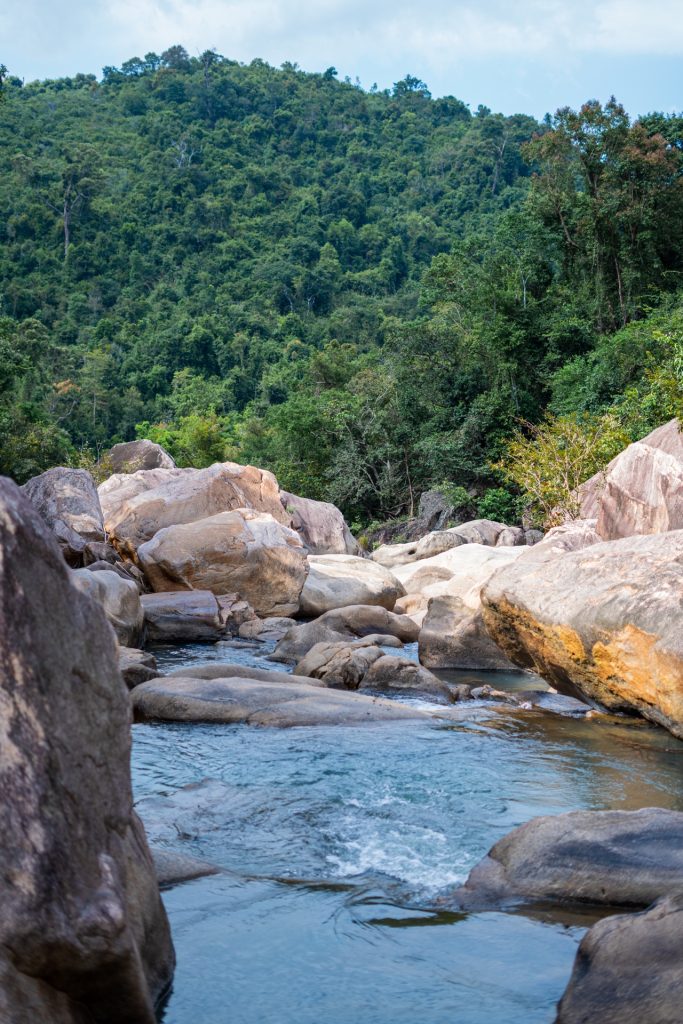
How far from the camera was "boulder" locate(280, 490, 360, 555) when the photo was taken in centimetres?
2814

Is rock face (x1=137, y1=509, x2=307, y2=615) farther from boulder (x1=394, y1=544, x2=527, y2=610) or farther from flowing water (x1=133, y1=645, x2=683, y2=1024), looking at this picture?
flowing water (x1=133, y1=645, x2=683, y2=1024)

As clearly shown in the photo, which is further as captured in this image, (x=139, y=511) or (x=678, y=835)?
(x=139, y=511)

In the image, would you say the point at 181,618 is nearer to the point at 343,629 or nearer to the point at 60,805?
the point at 343,629

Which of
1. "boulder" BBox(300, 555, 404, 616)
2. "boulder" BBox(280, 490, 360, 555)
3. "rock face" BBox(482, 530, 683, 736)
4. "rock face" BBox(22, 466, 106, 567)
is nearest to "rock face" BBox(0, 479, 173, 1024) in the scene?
"rock face" BBox(482, 530, 683, 736)

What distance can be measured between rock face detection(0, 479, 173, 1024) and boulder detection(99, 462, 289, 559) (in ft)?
55.3

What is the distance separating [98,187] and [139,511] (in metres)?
56.3

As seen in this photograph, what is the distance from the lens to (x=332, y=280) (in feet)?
222

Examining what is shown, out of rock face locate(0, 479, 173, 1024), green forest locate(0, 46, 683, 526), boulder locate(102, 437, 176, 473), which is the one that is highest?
green forest locate(0, 46, 683, 526)

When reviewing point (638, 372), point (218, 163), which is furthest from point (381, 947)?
point (218, 163)

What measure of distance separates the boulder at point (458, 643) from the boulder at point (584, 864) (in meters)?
8.40

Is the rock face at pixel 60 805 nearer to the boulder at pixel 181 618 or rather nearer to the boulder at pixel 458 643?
the boulder at pixel 458 643

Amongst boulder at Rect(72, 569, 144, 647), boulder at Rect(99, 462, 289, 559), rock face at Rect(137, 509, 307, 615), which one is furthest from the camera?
A: boulder at Rect(99, 462, 289, 559)

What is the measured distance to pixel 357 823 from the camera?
25.0ft

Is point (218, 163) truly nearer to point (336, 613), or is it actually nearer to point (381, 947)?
point (336, 613)
